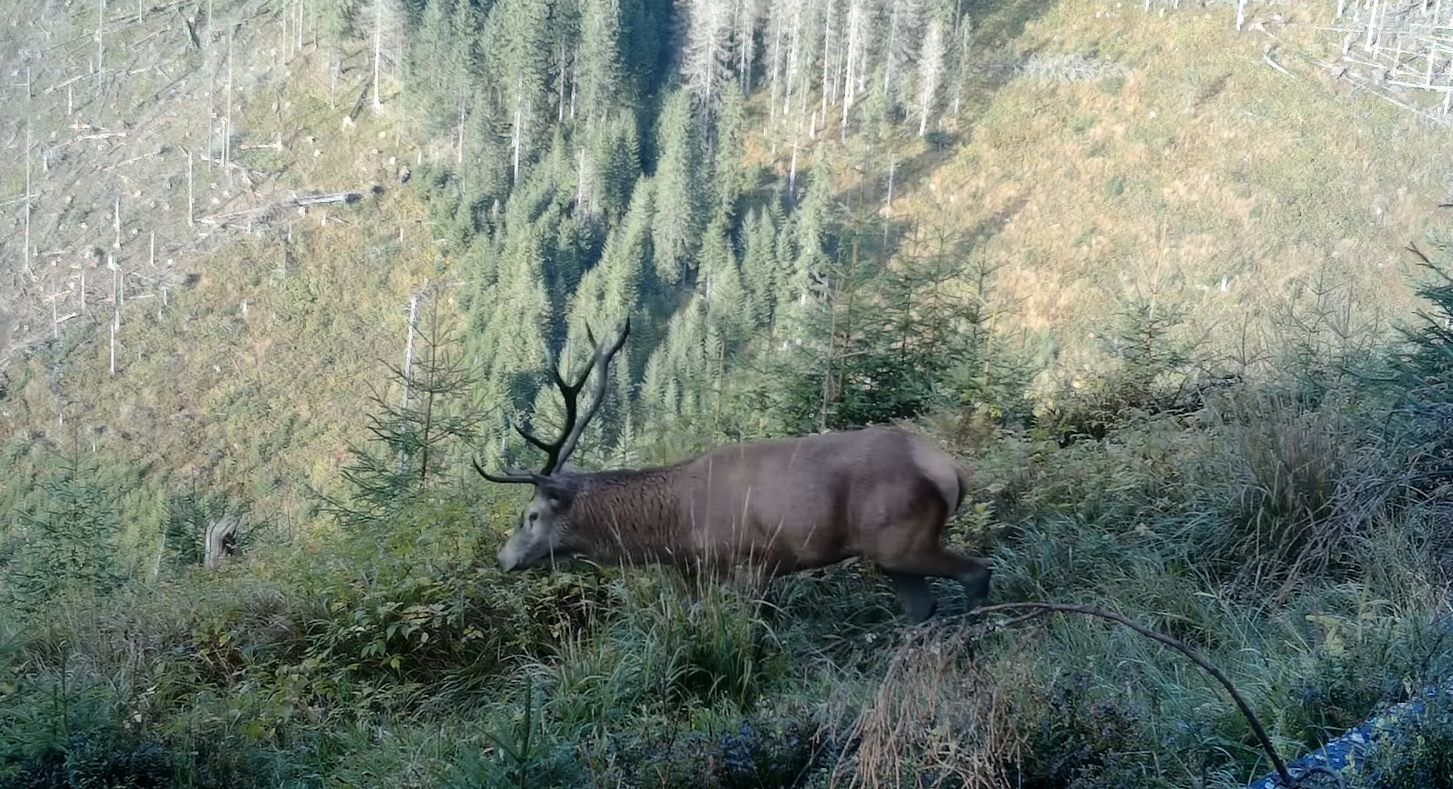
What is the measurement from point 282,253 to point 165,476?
2188 centimetres

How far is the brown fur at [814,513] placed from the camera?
548 centimetres

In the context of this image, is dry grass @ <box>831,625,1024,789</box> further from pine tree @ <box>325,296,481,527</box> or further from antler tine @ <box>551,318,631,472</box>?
pine tree @ <box>325,296,481,527</box>

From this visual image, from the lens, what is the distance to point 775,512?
566cm

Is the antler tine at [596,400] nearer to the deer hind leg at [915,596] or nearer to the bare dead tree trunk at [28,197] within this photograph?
the deer hind leg at [915,596]

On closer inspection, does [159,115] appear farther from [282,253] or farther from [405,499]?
[405,499]

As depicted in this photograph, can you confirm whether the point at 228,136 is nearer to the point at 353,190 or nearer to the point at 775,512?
the point at 353,190

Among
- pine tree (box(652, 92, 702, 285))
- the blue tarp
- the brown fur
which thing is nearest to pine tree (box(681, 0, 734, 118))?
pine tree (box(652, 92, 702, 285))

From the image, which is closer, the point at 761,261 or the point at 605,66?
the point at 761,261

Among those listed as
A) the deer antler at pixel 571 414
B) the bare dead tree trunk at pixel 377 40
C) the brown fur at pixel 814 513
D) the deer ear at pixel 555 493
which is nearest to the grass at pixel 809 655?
the brown fur at pixel 814 513

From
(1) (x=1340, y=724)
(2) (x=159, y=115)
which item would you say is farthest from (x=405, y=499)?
(2) (x=159, y=115)

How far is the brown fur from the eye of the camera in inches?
216

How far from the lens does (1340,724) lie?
3.45 m

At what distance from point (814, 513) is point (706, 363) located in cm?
664

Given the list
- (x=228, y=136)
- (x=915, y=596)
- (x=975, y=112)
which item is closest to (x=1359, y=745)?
(x=915, y=596)
